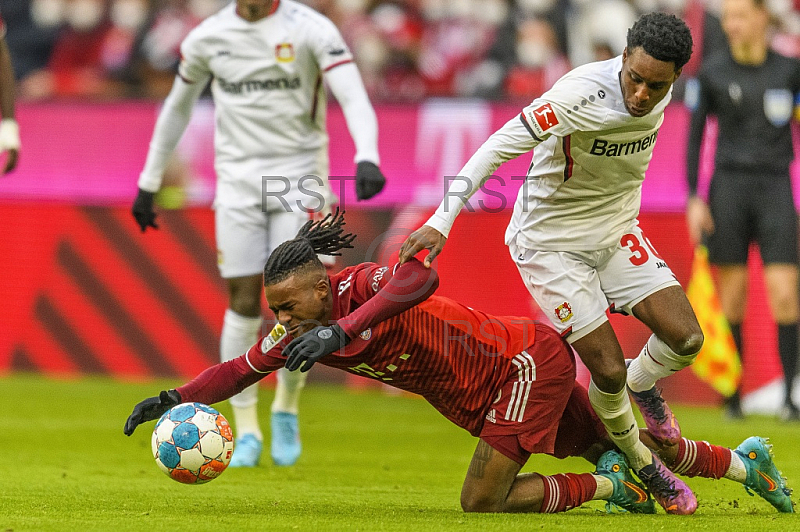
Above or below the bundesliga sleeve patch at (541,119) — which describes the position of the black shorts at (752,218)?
below

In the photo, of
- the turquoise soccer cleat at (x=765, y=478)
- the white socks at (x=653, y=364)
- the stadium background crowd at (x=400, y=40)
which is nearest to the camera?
the turquoise soccer cleat at (x=765, y=478)

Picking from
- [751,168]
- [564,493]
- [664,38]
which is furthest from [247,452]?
[751,168]

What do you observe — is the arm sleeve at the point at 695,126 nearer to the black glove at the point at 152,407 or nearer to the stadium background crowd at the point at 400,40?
the stadium background crowd at the point at 400,40

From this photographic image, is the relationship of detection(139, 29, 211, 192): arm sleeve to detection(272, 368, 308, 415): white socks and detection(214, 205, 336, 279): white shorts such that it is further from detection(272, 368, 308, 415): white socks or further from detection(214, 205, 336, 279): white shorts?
detection(272, 368, 308, 415): white socks

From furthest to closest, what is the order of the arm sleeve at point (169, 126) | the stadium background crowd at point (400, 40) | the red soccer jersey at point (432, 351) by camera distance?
the stadium background crowd at point (400, 40), the arm sleeve at point (169, 126), the red soccer jersey at point (432, 351)

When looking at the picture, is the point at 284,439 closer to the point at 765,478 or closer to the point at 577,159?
the point at 577,159

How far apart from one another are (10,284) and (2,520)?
22.1ft

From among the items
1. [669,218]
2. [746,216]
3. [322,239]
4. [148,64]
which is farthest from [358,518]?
[148,64]

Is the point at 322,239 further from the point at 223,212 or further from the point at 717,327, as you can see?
the point at 717,327

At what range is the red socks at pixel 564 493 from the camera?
495cm

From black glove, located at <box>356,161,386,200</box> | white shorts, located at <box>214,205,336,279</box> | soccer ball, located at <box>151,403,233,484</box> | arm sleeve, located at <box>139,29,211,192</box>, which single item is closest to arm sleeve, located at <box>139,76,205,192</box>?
arm sleeve, located at <box>139,29,211,192</box>

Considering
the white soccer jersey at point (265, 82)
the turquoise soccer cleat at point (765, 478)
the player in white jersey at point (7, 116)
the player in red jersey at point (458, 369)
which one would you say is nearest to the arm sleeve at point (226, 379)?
the player in red jersey at point (458, 369)

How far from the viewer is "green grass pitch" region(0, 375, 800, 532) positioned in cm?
459

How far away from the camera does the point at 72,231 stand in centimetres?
1087
